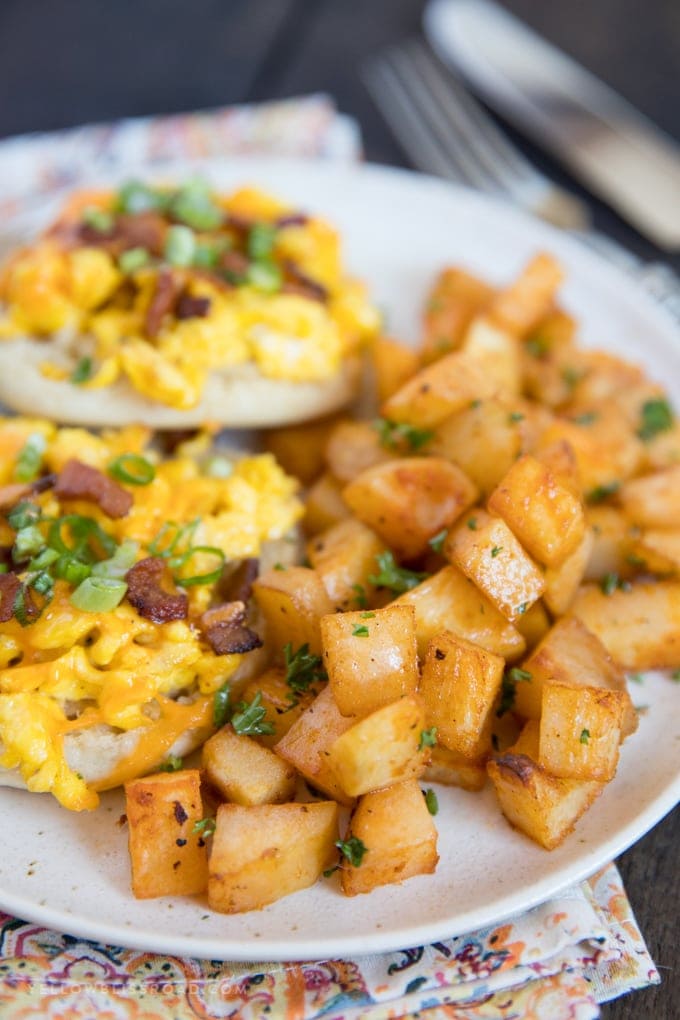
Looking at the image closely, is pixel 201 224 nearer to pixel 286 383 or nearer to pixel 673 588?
pixel 286 383

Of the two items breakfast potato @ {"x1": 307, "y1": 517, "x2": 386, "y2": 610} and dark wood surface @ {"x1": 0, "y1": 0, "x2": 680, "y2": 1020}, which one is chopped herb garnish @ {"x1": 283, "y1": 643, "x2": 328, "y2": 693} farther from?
dark wood surface @ {"x1": 0, "y1": 0, "x2": 680, "y2": 1020}

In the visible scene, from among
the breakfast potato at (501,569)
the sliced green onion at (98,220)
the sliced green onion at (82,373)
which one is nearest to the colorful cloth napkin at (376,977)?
the breakfast potato at (501,569)

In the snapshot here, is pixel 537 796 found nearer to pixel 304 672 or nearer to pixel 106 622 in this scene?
pixel 304 672

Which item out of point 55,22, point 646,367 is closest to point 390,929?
point 646,367

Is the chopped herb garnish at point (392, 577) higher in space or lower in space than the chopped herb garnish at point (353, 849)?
higher

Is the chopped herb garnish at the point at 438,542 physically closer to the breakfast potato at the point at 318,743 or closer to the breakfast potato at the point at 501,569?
the breakfast potato at the point at 501,569

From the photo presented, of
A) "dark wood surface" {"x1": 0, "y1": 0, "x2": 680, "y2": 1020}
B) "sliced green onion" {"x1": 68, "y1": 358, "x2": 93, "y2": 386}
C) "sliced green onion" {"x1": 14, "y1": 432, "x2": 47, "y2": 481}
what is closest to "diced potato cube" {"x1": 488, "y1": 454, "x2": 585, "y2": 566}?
"sliced green onion" {"x1": 14, "y1": 432, "x2": 47, "y2": 481}
